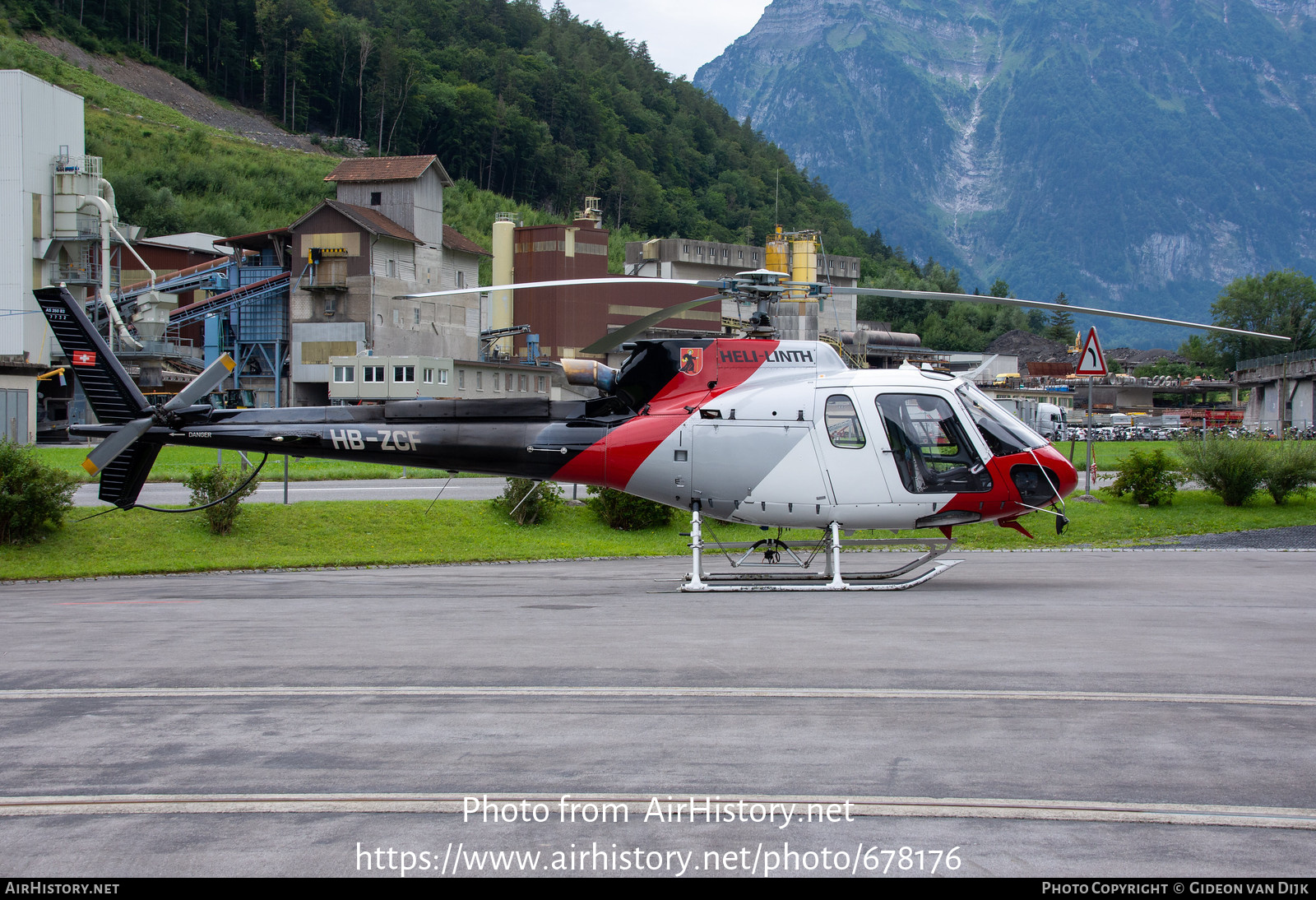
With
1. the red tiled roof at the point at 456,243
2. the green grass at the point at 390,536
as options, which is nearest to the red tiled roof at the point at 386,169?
the red tiled roof at the point at 456,243

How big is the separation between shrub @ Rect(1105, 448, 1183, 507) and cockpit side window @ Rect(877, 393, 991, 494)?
14194 mm

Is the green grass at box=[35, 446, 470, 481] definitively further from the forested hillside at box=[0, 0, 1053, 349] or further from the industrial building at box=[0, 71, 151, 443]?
the forested hillside at box=[0, 0, 1053, 349]

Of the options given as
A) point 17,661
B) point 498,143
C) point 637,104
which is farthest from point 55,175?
point 637,104

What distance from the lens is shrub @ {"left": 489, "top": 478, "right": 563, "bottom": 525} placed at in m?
21.8

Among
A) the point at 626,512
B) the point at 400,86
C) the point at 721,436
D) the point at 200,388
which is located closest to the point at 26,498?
the point at 200,388

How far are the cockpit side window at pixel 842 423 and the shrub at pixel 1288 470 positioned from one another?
A: 1772 cm

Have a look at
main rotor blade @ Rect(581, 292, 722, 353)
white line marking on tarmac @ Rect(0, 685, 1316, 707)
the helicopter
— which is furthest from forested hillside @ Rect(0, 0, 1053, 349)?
white line marking on tarmac @ Rect(0, 685, 1316, 707)

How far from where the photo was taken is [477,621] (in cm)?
1068

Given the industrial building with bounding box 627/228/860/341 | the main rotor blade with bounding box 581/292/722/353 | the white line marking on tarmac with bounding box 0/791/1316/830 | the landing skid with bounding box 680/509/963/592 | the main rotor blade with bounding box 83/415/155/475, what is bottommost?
the landing skid with bounding box 680/509/963/592

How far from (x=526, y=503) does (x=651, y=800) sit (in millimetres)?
17117

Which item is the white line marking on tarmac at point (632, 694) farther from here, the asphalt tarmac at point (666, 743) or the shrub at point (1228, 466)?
the shrub at point (1228, 466)

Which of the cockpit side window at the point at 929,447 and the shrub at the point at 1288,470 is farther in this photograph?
the shrub at the point at 1288,470

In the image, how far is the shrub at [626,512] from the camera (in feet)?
72.5

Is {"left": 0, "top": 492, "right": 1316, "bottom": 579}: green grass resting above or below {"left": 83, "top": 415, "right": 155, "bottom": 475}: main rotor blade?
below
